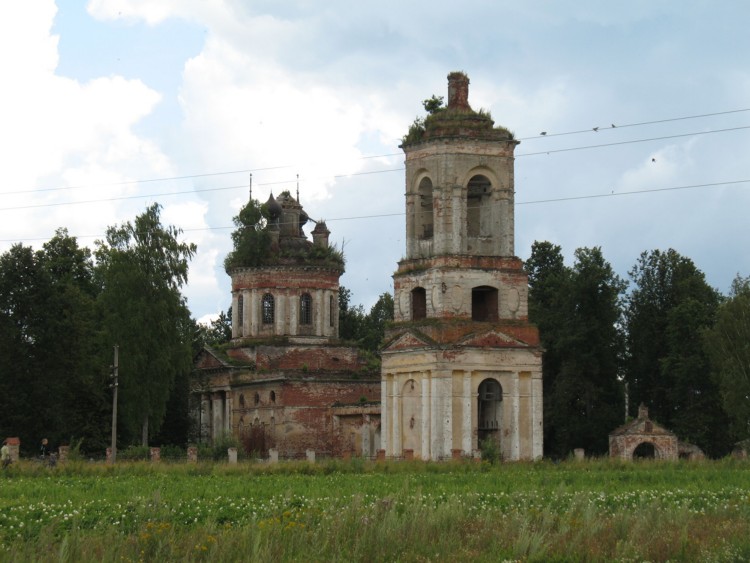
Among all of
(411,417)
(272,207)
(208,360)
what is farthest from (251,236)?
(411,417)

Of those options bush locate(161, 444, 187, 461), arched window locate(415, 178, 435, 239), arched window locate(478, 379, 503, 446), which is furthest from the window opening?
arched window locate(478, 379, 503, 446)

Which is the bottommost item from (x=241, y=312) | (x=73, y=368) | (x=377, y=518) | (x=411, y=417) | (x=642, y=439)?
(x=377, y=518)

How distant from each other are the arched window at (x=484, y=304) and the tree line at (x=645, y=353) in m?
7.02

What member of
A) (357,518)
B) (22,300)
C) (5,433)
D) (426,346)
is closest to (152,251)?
(22,300)

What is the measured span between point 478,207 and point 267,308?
51.1 ft

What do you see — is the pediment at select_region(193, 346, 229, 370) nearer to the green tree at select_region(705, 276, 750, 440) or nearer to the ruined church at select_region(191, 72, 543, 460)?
the ruined church at select_region(191, 72, 543, 460)

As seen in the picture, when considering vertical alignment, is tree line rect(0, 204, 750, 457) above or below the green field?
above

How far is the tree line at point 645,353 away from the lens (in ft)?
177

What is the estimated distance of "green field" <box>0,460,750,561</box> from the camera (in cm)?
1939

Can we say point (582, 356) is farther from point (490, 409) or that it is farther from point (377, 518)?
point (377, 518)

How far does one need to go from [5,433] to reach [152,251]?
32.6 feet

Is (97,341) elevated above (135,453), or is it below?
above

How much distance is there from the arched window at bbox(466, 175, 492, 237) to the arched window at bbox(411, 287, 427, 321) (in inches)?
104

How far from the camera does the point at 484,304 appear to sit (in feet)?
165
